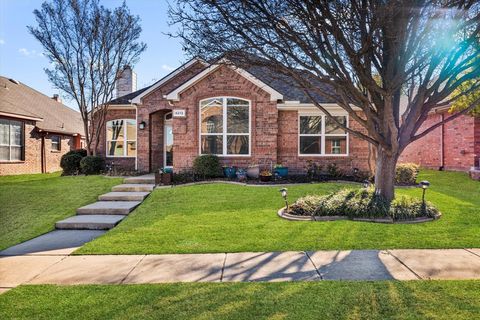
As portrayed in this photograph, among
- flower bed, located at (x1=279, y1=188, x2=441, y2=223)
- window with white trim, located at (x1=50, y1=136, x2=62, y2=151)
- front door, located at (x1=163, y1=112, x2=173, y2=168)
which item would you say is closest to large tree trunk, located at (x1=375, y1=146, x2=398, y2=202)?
flower bed, located at (x1=279, y1=188, x2=441, y2=223)

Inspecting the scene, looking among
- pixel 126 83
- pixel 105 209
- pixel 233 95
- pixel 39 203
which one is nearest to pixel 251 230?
pixel 105 209

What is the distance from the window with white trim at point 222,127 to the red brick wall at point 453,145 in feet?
37.6

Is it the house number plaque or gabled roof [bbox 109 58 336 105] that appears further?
the house number plaque

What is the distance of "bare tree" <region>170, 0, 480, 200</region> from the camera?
6.13 meters

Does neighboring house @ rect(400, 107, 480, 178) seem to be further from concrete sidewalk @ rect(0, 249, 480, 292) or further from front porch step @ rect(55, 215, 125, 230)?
front porch step @ rect(55, 215, 125, 230)

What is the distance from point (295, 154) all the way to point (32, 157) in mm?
Answer: 16069

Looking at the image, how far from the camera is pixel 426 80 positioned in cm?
748

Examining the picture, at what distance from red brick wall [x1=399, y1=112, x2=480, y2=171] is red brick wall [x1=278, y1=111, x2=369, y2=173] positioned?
21.0 ft

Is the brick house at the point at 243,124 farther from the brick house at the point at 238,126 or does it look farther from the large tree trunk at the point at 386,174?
the large tree trunk at the point at 386,174

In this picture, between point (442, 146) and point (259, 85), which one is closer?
point (259, 85)

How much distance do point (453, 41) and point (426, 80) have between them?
891 mm

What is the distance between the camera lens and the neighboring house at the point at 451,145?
655 inches

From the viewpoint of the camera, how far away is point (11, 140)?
18.8 m

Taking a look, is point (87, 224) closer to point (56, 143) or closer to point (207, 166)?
point (207, 166)
